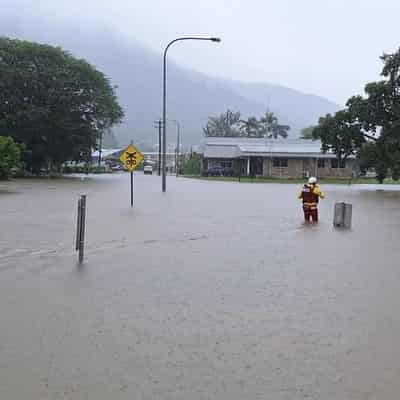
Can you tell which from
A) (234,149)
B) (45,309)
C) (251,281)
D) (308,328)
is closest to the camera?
(308,328)

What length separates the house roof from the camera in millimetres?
68625

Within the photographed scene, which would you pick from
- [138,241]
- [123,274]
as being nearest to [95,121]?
[138,241]

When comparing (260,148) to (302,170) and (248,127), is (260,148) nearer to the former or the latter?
(302,170)

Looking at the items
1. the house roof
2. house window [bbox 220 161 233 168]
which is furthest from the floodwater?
house window [bbox 220 161 233 168]

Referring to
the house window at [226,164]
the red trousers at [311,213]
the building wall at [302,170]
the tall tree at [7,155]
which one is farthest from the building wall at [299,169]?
the red trousers at [311,213]

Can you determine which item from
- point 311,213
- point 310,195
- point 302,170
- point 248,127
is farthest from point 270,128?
point 310,195

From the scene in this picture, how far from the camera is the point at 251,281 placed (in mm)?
8211

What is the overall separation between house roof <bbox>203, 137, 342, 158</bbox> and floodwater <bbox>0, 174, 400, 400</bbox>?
56.4 m

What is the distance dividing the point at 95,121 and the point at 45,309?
53.1 m

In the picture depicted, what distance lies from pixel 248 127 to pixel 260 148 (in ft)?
138

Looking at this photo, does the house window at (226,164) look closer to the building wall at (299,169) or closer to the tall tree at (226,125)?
the building wall at (299,169)

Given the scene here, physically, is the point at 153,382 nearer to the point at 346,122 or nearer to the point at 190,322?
the point at 190,322

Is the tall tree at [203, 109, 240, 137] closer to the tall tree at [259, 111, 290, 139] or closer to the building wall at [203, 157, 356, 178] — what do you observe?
the tall tree at [259, 111, 290, 139]

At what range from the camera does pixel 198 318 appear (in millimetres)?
6238
